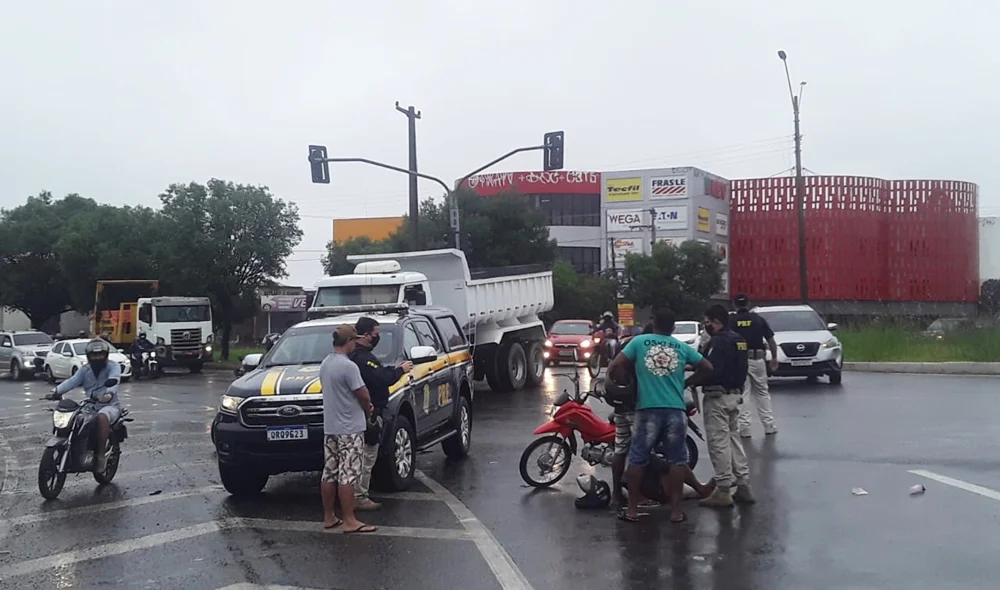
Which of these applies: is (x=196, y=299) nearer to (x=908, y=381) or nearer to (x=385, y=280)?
(x=385, y=280)

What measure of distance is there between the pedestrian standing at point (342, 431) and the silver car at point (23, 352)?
28.5 meters

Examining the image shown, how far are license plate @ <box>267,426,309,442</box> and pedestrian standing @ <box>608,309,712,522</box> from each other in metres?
3.03

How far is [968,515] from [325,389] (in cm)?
537

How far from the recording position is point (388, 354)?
10.7 metres

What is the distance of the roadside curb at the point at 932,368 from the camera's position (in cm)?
2239

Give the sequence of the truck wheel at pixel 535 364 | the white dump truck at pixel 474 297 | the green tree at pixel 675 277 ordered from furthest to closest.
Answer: the green tree at pixel 675 277
the truck wheel at pixel 535 364
the white dump truck at pixel 474 297

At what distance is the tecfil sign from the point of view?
68.8 metres

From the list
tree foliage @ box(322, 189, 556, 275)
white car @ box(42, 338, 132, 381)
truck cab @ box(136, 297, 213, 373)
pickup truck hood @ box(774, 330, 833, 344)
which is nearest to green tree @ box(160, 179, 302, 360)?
truck cab @ box(136, 297, 213, 373)

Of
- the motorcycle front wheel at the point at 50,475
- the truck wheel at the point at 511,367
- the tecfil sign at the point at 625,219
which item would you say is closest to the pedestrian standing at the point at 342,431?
the motorcycle front wheel at the point at 50,475

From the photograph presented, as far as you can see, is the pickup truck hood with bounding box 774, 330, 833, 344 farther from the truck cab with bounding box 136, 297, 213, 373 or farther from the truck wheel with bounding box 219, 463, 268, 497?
the truck cab with bounding box 136, 297, 213, 373

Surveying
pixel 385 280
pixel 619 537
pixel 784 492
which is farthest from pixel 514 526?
pixel 385 280

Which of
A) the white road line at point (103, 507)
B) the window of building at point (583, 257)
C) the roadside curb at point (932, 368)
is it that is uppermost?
the window of building at point (583, 257)

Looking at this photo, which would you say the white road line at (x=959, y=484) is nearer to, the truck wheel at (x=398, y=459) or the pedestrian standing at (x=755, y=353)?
the pedestrian standing at (x=755, y=353)

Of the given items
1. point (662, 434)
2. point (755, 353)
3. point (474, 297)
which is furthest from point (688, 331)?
point (662, 434)
